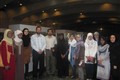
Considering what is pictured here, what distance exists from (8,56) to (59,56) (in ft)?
9.07

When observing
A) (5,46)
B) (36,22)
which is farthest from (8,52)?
(36,22)

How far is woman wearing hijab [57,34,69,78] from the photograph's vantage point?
29.5ft

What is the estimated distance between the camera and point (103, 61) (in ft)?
24.7

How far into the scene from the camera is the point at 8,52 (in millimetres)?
6566

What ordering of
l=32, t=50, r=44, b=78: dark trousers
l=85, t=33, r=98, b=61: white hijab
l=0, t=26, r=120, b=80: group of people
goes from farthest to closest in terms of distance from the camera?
l=32, t=50, r=44, b=78: dark trousers → l=85, t=33, r=98, b=61: white hijab → l=0, t=26, r=120, b=80: group of people

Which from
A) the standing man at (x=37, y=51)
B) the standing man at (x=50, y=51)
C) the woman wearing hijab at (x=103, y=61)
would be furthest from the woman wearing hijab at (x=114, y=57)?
the standing man at (x=50, y=51)

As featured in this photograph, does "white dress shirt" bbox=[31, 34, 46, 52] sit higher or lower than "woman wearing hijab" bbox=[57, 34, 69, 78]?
higher

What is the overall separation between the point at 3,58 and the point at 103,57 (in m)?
2.65

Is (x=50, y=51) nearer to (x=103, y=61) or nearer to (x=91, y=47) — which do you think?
(x=91, y=47)

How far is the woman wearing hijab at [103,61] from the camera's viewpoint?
741 cm

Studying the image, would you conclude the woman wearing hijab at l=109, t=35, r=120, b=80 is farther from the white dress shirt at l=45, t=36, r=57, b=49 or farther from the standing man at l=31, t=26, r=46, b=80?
the white dress shirt at l=45, t=36, r=57, b=49

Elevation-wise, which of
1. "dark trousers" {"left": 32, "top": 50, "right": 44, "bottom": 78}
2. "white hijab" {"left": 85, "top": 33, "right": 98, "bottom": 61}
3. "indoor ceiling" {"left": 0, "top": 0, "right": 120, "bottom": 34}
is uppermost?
"indoor ceiling" {"left": 0, "top": 0, "right": 120, "bottom": 34}

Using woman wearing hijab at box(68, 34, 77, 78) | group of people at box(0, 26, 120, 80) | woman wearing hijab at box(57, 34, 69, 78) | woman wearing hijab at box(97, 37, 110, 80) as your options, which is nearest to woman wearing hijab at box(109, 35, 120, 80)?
group of people at box(0, 26, 120, 80)

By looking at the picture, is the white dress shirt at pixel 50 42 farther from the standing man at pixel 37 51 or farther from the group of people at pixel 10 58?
the group of people at pixel 10 58
